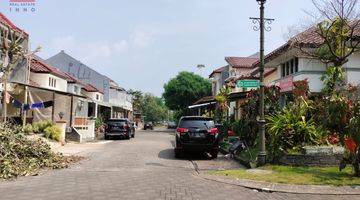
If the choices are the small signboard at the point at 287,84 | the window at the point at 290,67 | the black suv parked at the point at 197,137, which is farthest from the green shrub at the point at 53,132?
the window at the point at 290,67

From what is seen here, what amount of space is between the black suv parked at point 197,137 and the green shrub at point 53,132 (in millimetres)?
8768

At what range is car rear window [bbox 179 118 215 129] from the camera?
18.6m

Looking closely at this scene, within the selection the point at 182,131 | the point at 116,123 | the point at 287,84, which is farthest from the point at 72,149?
the point at 287,84

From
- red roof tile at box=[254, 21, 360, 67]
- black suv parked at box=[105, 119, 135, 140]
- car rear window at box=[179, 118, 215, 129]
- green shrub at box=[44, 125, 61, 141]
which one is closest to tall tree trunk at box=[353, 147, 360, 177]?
car rear window at box=[179, 118, 215, 129]

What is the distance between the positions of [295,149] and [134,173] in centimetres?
555

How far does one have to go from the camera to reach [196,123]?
1866 cm

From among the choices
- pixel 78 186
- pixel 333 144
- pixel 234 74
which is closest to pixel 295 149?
pixel 333 144

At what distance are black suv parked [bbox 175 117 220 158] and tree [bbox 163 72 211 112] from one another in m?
54.9

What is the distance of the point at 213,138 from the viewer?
60.4ft

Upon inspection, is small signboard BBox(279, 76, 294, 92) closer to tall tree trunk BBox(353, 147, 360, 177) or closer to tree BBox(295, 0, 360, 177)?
tree BBox(295, 0, 360, 177)

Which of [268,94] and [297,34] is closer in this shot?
[268,94]

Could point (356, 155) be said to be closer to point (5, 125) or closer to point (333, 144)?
point (333, 144)

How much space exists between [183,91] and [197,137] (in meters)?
55.2

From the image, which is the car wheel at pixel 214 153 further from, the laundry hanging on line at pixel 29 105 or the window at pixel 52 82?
the window at pixel 52 82
